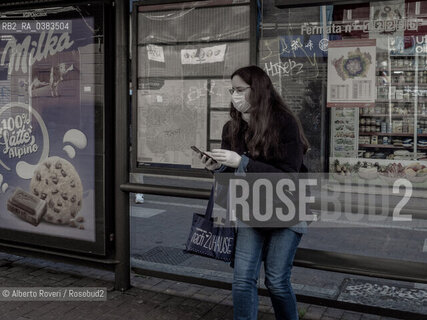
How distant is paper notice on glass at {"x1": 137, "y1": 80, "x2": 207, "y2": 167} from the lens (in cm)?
447

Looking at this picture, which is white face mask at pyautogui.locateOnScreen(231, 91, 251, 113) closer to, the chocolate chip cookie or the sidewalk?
the sidewalk

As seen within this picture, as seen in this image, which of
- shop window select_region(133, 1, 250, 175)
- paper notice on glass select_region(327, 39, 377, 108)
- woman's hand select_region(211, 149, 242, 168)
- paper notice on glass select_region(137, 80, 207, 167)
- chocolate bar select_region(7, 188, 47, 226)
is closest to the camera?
woman's hand select_region(211, 149, 242, 168)

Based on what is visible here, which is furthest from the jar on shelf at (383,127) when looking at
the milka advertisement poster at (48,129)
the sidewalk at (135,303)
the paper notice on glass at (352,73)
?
the milka advertisement poster at (48,129)

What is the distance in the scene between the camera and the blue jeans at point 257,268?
3.18m

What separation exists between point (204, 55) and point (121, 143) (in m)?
1.03

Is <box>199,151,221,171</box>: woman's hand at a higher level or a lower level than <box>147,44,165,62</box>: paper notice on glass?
lower

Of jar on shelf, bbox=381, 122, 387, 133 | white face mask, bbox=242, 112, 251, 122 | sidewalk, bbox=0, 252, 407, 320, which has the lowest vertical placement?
sidewalk, bbox=0, 252, 407, 320

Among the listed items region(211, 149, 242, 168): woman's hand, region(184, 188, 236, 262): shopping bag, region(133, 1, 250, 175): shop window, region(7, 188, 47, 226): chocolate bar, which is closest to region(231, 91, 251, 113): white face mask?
region(211, 149, 242, 168): woman's hand

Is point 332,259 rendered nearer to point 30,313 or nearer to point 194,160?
point 194,160

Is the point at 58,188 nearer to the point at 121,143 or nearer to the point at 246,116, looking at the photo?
the point at 121,143

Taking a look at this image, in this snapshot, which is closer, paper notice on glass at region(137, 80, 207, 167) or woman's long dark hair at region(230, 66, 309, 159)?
woman's long dark hair at region(230, 66, 309, 159)

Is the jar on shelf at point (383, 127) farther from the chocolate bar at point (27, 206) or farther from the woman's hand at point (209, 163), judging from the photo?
the chocolate bar at point (27, 206)

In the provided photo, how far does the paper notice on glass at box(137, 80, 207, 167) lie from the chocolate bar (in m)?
1.10

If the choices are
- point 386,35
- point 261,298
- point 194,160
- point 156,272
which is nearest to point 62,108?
point 194,160
